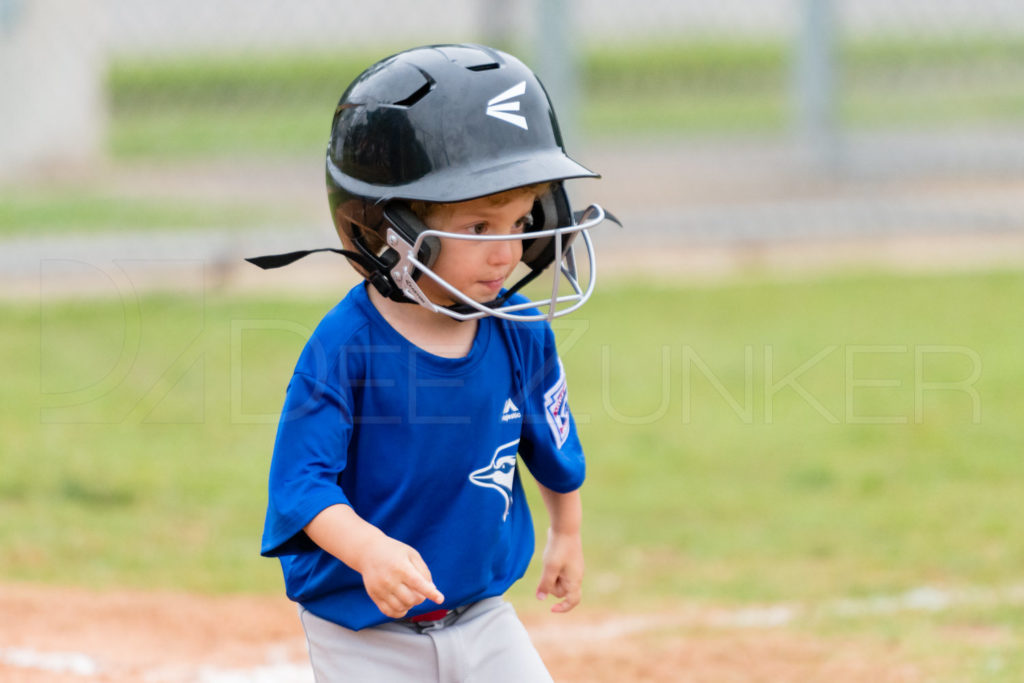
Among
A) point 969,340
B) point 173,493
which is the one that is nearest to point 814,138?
point 969,340

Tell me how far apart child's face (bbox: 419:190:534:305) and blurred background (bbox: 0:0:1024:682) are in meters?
1.48

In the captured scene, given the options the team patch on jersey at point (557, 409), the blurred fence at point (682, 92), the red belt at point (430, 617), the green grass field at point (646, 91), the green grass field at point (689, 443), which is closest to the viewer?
the red belt at point (430, 617)

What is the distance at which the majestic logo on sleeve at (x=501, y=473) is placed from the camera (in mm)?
2354

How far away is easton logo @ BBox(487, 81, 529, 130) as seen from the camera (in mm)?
2312

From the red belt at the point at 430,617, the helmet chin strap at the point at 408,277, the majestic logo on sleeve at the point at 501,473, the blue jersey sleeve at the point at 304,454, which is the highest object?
the helmet chin strap at the point at 408,277

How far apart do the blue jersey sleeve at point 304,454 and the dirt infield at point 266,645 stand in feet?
4.46

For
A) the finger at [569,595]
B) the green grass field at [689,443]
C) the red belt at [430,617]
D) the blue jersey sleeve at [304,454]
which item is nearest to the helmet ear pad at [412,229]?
the blue jersey sleeve at [304,454]

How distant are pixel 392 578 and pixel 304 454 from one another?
261mm

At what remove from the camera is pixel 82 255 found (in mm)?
7484

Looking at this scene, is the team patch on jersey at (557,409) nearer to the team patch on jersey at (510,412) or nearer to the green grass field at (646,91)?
the team patch on jersey at (510,412)

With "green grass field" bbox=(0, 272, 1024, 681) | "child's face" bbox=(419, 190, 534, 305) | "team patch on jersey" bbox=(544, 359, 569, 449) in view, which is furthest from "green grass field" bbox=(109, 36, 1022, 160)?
"child's face" bbox=(419, 190, 534, 305)

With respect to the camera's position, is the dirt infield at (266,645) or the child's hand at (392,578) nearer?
the child's hand at (392,578)

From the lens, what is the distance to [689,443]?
5664 millimetres

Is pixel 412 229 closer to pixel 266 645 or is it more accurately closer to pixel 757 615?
pixel 266 645
